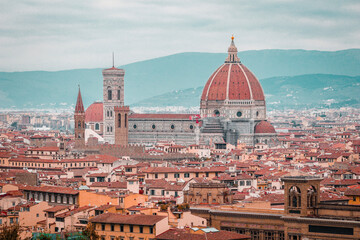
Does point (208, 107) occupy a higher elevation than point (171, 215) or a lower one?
higher

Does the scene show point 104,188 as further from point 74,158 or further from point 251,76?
point 251,76

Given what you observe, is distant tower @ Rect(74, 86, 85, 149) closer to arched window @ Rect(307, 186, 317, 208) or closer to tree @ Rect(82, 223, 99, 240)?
tree @ Rect(82, 223, 99, 240)

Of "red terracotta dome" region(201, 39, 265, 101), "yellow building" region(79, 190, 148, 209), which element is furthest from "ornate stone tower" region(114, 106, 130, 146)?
"yellow building" region(79, 190, 148, 209)

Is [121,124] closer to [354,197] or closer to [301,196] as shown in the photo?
[354,197]

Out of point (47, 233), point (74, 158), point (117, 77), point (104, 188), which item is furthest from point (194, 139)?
point (47, 233)

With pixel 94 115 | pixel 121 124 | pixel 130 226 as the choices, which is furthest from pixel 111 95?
pixel 130 226
